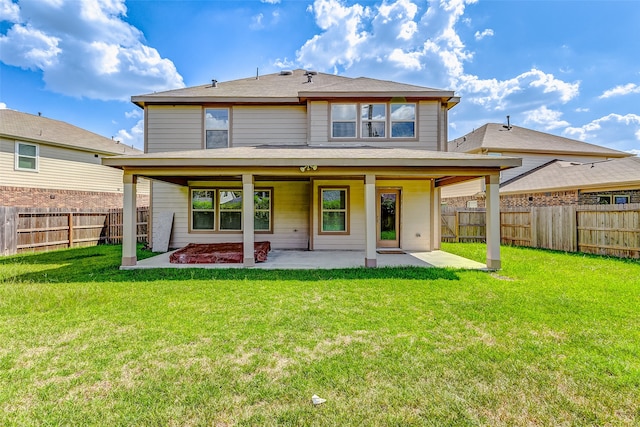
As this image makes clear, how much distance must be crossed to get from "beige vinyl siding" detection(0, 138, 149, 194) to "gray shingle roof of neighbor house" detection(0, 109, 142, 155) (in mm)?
377

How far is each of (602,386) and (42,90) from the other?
1026 inches

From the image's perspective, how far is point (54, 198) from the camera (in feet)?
46.1

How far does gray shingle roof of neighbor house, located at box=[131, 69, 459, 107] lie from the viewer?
980cm

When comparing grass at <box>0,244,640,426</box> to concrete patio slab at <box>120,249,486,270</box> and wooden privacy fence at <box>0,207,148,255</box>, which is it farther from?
wooden privacy fence at <box>0,207,148,255</box>

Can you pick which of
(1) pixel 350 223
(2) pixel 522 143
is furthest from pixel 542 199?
(1) pixel 350 223

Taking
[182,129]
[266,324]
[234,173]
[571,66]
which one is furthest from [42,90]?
[571,66]

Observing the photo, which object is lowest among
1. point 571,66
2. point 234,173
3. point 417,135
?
point 234,173

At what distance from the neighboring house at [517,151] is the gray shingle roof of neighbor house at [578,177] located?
813mm

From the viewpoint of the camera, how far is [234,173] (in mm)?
7285

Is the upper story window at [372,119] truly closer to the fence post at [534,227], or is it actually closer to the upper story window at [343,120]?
the upper story window at [343,120]

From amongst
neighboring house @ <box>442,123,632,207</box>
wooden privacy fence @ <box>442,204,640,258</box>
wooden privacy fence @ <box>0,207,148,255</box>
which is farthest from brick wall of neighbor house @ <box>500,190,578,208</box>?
wooden privacy fence @ <box>0,207,148,255</box>

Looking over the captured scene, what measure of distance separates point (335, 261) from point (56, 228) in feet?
33.4

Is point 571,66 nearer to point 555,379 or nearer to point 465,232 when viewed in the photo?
point 465,232

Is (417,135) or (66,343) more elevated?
(417,135)
